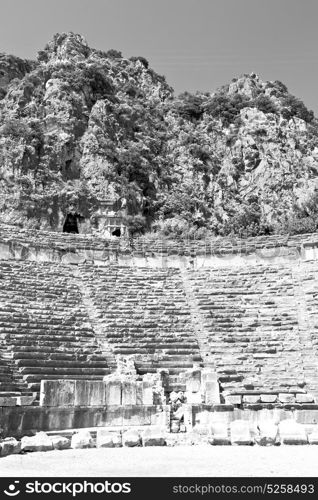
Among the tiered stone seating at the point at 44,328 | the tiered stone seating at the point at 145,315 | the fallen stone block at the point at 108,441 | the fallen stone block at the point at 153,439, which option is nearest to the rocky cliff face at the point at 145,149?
the tiered stone seating at the point at 145,315

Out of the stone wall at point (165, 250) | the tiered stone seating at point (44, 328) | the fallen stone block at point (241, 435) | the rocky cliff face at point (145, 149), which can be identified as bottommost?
the fallen stone block at point (241, 435)

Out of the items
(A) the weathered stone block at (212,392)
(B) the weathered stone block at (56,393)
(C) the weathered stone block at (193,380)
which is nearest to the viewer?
(B) the weathered stone block at (56,393)

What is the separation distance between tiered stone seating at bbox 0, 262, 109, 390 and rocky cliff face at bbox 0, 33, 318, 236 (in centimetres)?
1099

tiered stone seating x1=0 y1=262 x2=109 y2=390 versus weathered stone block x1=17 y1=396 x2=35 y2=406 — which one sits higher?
→ tiered stone seating x1=0 y1=262 x2=109 y2=390

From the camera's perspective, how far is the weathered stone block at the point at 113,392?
1111cm

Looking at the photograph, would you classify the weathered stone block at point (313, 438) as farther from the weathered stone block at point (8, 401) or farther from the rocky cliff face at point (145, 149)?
the rocky cliff face at point (145, 149)

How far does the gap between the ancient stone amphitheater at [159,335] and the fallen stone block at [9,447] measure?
4.27 ft

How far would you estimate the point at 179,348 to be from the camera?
46.1 ft

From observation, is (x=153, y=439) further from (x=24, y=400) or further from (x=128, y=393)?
(x=24, y=400)

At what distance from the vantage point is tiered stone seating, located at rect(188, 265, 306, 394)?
1280 centimetres

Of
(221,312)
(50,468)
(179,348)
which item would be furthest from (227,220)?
(50,468)

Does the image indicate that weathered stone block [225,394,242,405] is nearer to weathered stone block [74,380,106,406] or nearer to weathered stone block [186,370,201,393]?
weathered stone block [186,370,201,393]

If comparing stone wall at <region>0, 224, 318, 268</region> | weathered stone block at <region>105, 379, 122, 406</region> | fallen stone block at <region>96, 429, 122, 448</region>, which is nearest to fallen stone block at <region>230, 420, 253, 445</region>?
fallen stone block at <region>96, 429, 122, 448</region>

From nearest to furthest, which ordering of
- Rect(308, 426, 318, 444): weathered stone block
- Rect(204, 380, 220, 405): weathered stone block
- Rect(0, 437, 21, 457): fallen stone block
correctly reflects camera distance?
Rect(0, 437, 21, 457): fallen stone block < Rect(308, 426, 318, 444): weathered stone block < Rect(204, 380, 220, 405): weathered stone block
